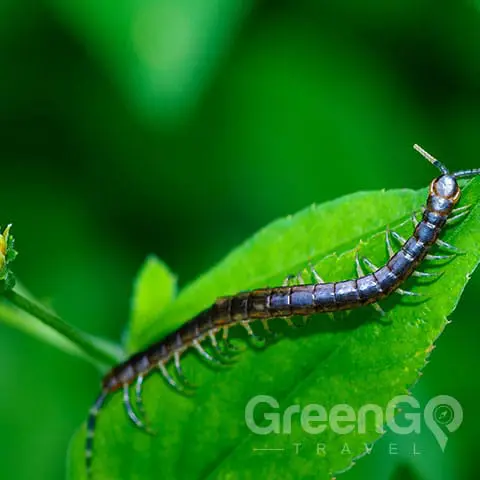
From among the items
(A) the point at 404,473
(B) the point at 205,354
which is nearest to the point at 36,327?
(B) the point at 205,354

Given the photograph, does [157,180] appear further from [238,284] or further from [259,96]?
[238,284]

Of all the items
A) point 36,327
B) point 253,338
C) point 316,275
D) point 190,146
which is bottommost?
point 253,338

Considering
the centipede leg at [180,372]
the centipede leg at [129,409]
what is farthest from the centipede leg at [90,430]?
the centipede leg at [180,372]

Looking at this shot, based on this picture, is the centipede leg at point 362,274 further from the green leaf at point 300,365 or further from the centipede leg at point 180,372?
the centipede leg at point 180,372

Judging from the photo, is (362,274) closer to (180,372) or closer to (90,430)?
(180,372)

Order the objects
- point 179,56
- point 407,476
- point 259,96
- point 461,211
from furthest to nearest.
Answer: point 259,96 → point 179,56 → point 407,476 → point 461,211

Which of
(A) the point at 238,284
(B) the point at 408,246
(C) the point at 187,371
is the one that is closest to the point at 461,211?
(B) the point at 408,246

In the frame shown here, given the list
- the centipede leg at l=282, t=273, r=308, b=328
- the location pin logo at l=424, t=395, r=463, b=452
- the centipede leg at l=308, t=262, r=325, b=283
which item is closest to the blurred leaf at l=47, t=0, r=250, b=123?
the centipede leg at l=282, t=273, r=308, b=328
